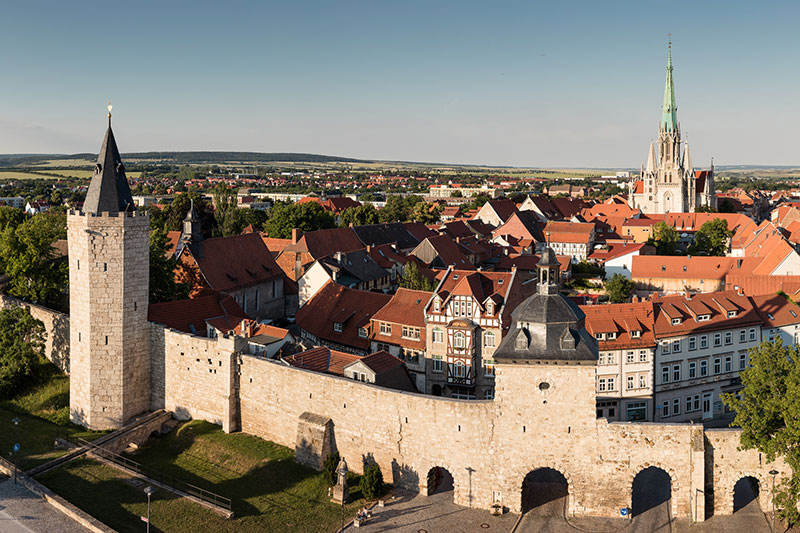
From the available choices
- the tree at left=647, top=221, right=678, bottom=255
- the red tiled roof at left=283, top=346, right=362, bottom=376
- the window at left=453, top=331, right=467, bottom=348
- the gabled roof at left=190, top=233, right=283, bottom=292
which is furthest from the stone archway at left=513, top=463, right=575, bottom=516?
the tree at left=647, top=221, right=678, bottom=255

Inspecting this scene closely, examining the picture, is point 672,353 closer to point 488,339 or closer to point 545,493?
point 488,339

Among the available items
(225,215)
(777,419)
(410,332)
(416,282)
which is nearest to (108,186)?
(410,332)

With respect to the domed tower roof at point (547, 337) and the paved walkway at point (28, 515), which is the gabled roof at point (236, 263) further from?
the domed tower roof at point (547, 337)

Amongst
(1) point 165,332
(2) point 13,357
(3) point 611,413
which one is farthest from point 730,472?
(2) point 13,357

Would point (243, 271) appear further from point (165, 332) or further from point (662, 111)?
point (662, 111)

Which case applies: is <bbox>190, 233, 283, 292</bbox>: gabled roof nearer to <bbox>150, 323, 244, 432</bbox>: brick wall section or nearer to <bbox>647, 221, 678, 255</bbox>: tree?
<bbox>150, 323, 244, 432</bbox>: brick wall section
